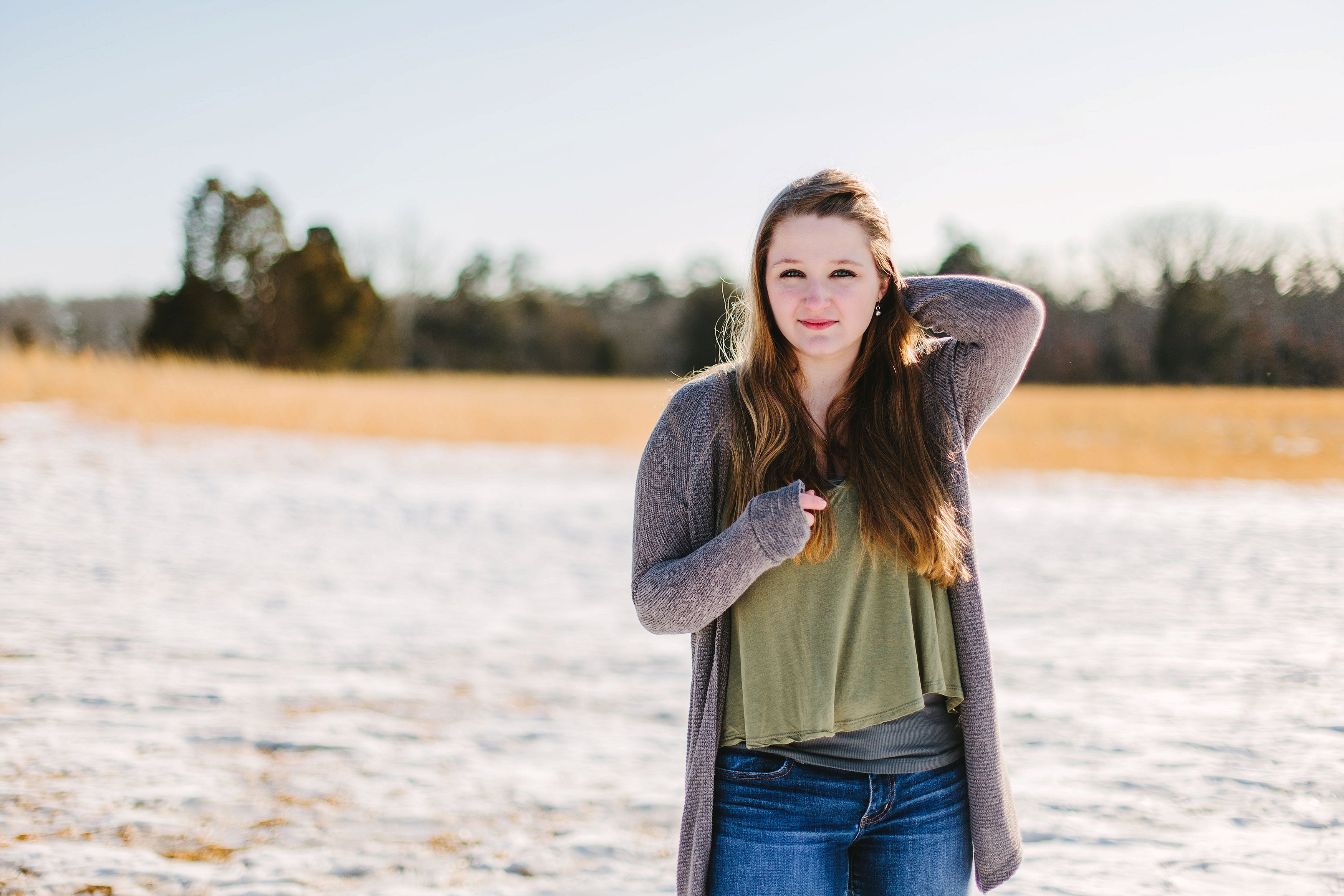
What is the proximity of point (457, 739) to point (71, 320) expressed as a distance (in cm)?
3401

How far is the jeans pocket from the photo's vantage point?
142cm

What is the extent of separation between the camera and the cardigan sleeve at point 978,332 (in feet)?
5.50

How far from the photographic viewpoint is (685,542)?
4.99ft

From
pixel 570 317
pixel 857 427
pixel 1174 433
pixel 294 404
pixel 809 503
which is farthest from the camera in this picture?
pixel 570 317

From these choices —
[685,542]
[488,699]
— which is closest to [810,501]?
[685,542]

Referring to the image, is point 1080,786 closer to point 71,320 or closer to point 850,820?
point 850,820

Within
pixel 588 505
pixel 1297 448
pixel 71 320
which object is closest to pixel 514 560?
pixel 588 505

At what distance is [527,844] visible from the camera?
2965 millimetres

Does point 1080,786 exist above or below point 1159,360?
below

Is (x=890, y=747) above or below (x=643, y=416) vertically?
below

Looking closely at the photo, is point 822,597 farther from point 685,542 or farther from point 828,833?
point 828,833

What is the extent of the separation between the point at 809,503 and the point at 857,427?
0.93 ft

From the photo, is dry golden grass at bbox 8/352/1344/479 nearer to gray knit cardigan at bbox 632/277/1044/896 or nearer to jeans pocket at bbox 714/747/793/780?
gray knit cardigan at bbox 632/277/1044/896

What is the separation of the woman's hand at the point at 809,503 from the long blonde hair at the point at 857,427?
6 cm
